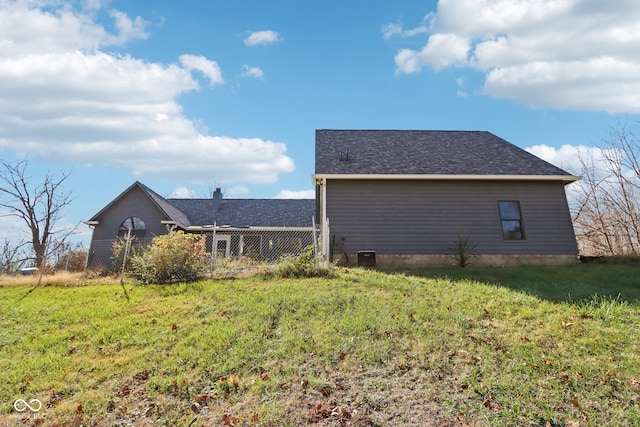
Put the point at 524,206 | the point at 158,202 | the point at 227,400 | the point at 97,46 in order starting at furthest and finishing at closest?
the point at 158,202
the point at 524,206
the point at 97,46
the point at 227,400

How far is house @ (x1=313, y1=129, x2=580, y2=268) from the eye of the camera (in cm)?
1247

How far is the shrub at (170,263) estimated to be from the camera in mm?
10659

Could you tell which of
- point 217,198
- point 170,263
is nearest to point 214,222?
point 217,198

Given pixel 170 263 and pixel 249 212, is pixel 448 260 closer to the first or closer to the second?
pixel 170 263

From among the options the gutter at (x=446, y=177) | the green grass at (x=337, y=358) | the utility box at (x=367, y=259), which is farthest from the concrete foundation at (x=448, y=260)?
the green grass at (x=337, y=358)

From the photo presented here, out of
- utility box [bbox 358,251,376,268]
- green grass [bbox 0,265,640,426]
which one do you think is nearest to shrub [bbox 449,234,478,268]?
utility box [bbox 358,251,376,268]

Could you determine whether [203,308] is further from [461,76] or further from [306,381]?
[461,76]

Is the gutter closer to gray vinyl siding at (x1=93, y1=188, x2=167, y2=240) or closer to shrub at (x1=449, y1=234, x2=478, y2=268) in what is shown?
shrub at (x1=449, y1=234, x2=478, y2=268)

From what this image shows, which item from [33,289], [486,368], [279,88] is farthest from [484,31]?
[33,289]

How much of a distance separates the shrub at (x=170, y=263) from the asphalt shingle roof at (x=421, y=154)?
5.37m

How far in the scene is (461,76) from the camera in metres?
11.2

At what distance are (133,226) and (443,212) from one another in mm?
15299

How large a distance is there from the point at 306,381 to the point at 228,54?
9.48 metres

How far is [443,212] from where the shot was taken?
12867 mm
